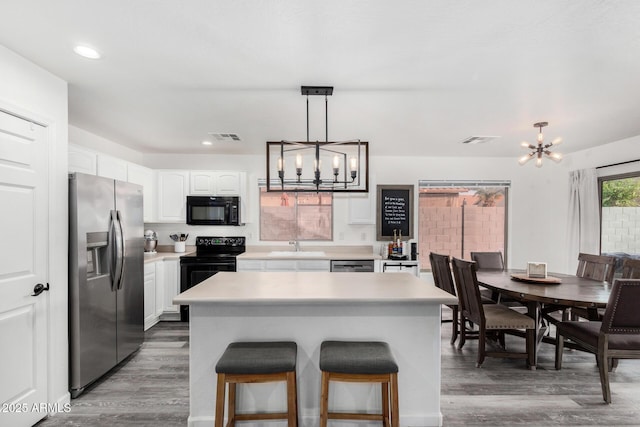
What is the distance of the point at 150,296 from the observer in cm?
393

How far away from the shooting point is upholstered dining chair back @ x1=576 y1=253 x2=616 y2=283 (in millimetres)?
3482

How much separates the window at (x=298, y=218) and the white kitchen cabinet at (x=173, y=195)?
1.14m


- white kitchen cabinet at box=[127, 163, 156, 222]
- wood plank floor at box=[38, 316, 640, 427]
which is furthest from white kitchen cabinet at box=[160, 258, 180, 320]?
wood plank floor at box=[38, 316, 640, 427]

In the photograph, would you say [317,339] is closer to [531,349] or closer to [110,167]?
[531,349]

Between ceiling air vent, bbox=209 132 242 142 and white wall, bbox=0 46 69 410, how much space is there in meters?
1.63

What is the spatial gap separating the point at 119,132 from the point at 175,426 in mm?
3179

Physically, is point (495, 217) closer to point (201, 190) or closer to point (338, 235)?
point (338, 235)

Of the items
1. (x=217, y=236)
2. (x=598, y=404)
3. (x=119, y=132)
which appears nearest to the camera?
(x=598, y=404)

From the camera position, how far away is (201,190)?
469cm

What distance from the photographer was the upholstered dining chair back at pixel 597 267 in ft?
11.4

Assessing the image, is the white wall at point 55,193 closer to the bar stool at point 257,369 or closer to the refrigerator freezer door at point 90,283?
the refrigerator freezer door at point 90,283

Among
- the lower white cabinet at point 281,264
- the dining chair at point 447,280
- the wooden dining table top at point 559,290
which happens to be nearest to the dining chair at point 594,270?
the wooden dining table top at point 559,290

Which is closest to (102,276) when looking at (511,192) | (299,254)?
(299,254)

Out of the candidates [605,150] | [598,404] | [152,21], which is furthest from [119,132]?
[605,150]
